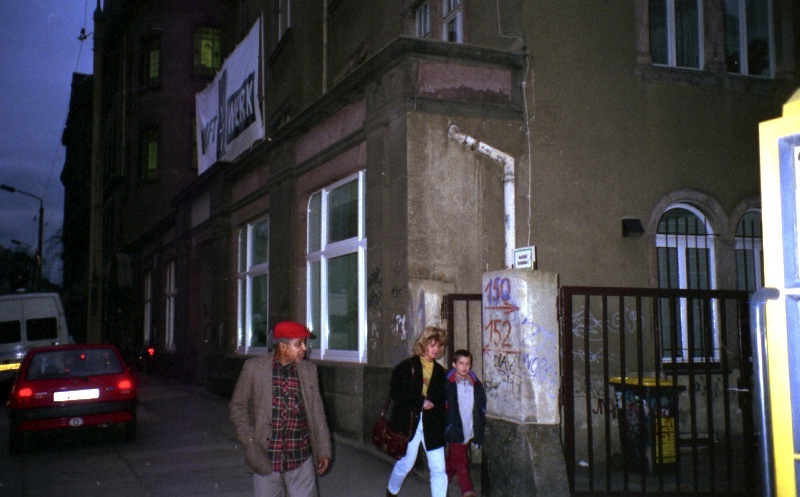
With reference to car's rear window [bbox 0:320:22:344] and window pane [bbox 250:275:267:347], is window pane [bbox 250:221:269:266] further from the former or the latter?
car's rear window [bbox 0:320:22:344]

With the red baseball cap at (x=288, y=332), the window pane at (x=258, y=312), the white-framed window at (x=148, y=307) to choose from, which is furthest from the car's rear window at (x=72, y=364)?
the white-framed window at (x=148, y=307)

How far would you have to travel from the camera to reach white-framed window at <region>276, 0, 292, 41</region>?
1747cm

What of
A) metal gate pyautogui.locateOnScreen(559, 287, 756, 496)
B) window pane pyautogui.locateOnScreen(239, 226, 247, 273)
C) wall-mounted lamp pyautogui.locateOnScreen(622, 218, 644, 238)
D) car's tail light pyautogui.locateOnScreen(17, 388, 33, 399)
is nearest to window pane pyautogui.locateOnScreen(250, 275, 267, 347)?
window pane pyautogui.locateOnScreen(239, 226, 247, 273)

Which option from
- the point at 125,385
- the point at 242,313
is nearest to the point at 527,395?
the point at 125,385

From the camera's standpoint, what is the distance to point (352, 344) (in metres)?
12.0

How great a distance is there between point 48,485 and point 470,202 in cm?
591

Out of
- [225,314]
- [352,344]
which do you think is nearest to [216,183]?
[225,314]

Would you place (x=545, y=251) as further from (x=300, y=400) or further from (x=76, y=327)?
(x=76, y=327)

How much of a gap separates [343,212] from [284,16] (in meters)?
7.44

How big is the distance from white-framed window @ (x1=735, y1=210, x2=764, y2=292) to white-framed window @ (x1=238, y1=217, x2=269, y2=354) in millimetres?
8660

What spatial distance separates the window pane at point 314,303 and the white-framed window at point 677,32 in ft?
20.8

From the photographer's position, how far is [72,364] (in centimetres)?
1180

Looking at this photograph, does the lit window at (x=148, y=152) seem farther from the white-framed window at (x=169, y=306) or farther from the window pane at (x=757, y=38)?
the window pane at (x=757, y=38)

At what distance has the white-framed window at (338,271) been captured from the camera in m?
11.7
